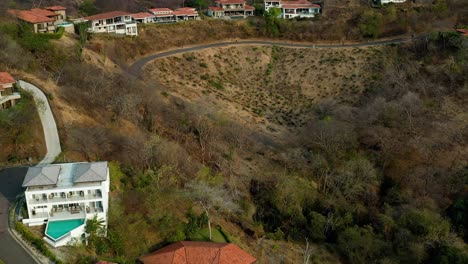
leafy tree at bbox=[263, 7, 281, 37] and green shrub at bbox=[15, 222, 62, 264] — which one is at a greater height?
leafy tree at bbox=[263, 7, 281, 37]

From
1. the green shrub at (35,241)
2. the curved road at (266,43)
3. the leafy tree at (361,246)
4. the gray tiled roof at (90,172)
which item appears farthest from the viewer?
the curved road at (266,43)

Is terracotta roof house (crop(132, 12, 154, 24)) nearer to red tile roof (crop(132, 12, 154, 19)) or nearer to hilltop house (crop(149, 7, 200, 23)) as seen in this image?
red tile roof (crop(132, 12, 154, 19))

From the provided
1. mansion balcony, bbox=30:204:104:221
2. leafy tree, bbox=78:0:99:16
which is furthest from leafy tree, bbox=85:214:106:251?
leafy tree, bbox=78:0:99:16

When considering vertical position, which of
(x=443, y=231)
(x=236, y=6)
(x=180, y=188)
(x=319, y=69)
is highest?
(x=236, y=6)

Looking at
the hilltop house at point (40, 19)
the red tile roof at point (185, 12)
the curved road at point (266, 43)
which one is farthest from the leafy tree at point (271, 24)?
the hilltop house at point (40, 19)

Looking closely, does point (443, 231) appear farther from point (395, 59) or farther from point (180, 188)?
point (395, 59)

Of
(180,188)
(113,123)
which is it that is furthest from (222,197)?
(113,123)

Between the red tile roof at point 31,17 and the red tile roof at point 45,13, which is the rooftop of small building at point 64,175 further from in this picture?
the red tile roof at point 45,13
